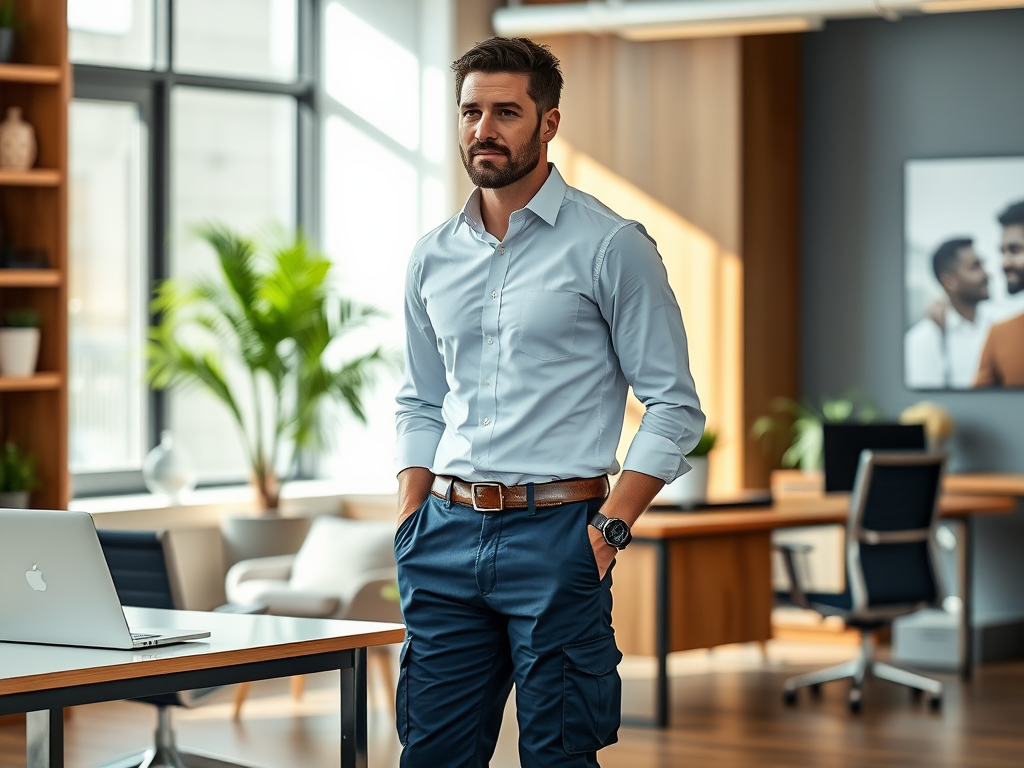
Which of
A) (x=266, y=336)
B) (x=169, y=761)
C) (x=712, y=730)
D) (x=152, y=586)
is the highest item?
(x=266, y=336)

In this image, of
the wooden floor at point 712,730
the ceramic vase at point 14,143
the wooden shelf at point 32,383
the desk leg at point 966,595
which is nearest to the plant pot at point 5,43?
the ceramic vase at point 14,143

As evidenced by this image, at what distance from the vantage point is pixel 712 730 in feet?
18.9

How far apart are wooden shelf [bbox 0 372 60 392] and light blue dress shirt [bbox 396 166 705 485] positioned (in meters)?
3.63

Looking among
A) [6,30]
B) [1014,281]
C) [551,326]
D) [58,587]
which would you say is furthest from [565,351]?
[1014,281]

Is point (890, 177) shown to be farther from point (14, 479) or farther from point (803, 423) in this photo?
point (14, 479)

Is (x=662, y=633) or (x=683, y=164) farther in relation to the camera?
(x=683, y=164)

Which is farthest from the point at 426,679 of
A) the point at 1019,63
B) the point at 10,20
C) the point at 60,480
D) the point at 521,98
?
the point at 1019,63

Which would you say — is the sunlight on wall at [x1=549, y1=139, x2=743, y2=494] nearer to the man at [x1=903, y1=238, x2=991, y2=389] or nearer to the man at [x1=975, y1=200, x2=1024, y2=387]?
the man at [x1=903, y1=238, x2=991, y2=389]

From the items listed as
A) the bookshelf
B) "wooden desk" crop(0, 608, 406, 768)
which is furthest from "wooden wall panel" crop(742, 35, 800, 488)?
"wooden desk" crop(0, 608, 406, 768)

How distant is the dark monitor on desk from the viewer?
657 cm

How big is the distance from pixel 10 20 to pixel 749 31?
348 centimetres

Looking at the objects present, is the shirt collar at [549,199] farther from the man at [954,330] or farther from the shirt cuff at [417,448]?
the man at [954,330]

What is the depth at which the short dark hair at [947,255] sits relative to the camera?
789 cm

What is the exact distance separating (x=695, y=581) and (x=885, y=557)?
78cm
